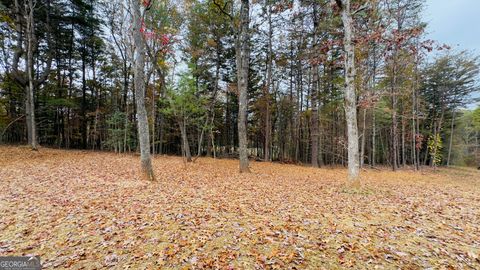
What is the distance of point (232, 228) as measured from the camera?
3.78 m

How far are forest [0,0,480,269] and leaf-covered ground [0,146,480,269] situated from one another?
0.14ft

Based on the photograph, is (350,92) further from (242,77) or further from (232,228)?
(232,228)

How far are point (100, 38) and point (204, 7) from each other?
11.0 metres

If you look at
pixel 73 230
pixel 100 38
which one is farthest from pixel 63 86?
pixel 73 230

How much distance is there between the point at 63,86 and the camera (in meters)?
20.2

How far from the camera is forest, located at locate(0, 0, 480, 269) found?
3475 mm

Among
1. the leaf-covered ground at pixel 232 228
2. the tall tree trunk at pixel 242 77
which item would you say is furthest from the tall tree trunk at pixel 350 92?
the tall tree trunk at pixel 242 77

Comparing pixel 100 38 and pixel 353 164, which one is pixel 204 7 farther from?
pixel 353 164

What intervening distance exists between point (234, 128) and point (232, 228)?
19802 millimetres

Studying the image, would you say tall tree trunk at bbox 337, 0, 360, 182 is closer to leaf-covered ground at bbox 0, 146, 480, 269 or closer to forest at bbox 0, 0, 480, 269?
forest at bbox 0, 0, 480, 269

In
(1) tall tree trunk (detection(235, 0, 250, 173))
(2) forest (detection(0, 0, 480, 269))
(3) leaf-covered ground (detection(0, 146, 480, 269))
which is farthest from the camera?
(1) tall tree trunk (detection(235, 0, 250, 173))

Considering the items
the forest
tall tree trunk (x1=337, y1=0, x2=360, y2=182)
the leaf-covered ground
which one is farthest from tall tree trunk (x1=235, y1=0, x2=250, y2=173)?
tall tree trunk (x1=337, y1=0, x2=360, y2=182)

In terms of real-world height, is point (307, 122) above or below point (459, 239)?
above

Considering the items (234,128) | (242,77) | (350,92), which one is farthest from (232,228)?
(234,128)
